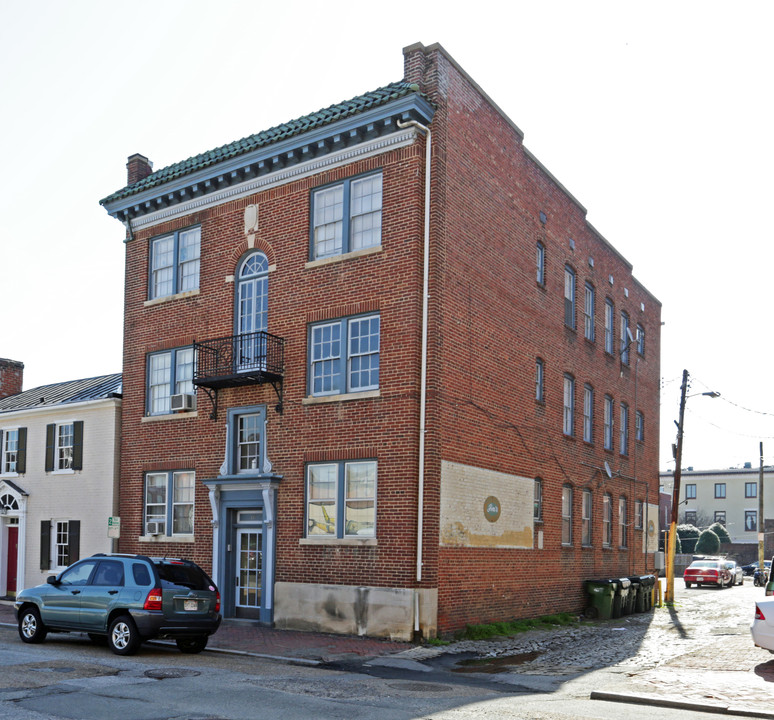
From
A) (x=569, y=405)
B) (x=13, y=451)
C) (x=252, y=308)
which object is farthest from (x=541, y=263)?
(x=13, y=451)

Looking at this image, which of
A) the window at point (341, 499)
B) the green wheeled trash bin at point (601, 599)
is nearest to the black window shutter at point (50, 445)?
the window at point (341, 499)

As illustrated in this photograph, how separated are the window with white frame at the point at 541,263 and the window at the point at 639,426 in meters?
9.95

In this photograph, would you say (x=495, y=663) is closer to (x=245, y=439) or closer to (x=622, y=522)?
(x=245, y=439)

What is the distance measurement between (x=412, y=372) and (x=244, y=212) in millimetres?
6788

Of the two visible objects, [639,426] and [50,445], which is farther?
[639,426]

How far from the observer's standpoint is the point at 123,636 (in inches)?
606

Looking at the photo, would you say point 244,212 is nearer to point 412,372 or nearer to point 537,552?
point 412,372

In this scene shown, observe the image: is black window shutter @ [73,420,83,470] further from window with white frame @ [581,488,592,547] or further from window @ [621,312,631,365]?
window @ [621,312,631,365]

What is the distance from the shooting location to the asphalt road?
10867 mm

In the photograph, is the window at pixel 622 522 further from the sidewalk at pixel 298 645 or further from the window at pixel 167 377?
the window at pixel 167 377

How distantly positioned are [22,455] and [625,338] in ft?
68.5

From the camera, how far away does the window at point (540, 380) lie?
2509cm

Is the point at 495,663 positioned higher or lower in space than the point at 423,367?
lower

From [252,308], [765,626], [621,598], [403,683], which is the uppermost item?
[252,308]
